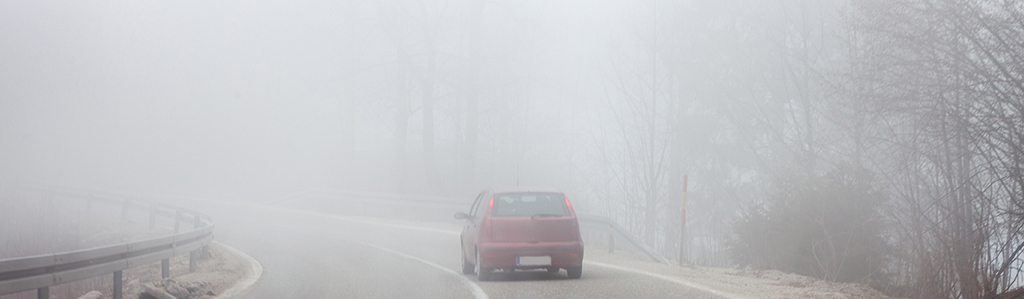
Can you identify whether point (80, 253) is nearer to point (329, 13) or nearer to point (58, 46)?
point (329, 13)

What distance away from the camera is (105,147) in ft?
222

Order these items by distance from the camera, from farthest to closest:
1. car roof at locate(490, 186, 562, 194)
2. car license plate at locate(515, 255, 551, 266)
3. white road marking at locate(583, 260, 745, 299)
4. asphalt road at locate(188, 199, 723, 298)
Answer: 1. car roof at locate(490, 186, 562, 194)
2. car license plate at locate(515, 255, 551, 266)
3. asphalt road at locate(188, 199, 723, 298)
4. white road marking at locate(583, 260, 745, 299)

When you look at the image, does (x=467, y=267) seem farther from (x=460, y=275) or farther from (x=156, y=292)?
(x=156, y=292)

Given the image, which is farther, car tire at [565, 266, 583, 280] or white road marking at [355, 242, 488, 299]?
car tire at [565, 266, 583, 280]

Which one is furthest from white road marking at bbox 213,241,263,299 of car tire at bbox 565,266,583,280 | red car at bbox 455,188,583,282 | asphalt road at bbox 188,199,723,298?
car tire at bbox 565,266,583,280

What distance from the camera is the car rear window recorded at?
1142 cm

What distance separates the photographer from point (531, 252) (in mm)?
11133

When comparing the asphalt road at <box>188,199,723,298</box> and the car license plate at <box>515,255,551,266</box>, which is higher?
the car license plate at <box>515,255,551,266</box>

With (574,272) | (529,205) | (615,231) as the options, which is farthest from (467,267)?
(615,231)

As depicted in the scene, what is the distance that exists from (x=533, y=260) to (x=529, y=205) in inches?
33.4

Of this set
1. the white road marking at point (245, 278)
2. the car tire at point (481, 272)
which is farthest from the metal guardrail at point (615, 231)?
the white road marking at point (245, 278)

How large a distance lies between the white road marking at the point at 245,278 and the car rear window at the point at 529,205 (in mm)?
3592

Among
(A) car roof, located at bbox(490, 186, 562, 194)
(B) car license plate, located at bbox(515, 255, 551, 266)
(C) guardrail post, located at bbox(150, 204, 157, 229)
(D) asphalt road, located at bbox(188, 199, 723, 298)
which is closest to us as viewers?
(D) asphalt road, located at bbox(188, 199, 723, 298)

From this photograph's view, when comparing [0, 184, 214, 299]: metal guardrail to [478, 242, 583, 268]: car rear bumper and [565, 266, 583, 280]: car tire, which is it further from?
[565, 266, 583, 280]: car tire
